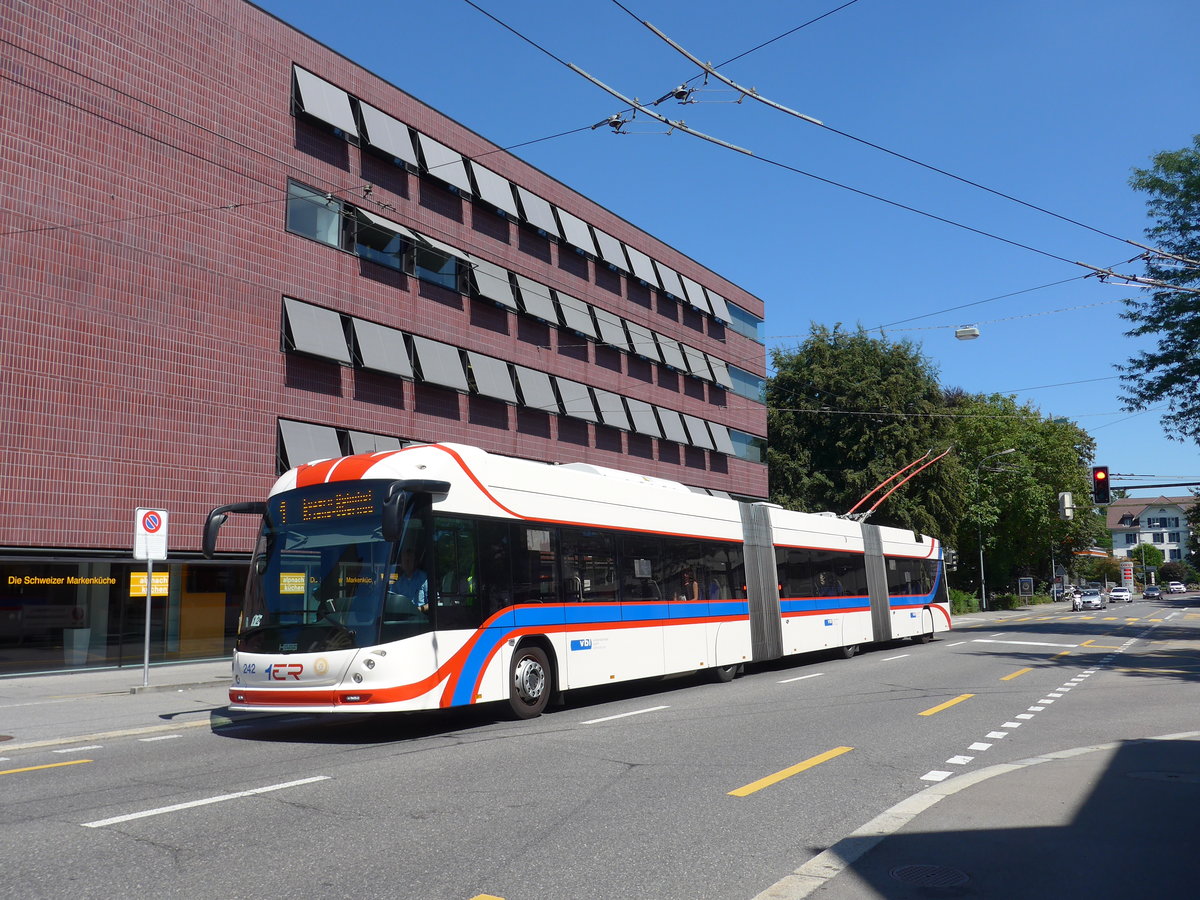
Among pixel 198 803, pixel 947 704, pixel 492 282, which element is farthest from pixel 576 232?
pixel 198 803

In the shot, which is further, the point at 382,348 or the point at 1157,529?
the point at 1157,529

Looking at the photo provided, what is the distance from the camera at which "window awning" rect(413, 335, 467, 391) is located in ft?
93.6

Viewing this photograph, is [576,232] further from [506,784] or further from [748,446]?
[506,784]

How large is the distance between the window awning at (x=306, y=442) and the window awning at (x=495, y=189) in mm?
9668

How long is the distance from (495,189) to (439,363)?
6468mm

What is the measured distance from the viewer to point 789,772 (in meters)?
8.37

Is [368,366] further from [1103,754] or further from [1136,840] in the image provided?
[1136,840]

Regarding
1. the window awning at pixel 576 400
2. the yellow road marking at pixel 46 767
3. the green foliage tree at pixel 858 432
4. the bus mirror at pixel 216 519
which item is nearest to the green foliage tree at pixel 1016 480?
the green foliage tree at pixel 858 432

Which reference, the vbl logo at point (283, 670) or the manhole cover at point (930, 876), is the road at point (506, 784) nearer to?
the manhole cover at point (930, 876)

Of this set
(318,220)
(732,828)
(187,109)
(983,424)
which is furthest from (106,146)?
(983,424)

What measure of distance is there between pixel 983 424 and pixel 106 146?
64.3 m

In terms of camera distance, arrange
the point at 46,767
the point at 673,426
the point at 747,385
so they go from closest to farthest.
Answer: the point at 46,767
the point at 673,426
the point at 747,385

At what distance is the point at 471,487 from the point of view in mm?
11945

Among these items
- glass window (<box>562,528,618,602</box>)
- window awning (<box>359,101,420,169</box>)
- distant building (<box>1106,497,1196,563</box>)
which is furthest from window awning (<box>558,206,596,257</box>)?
distant building (<box>1106,497,1196,563</box>)
